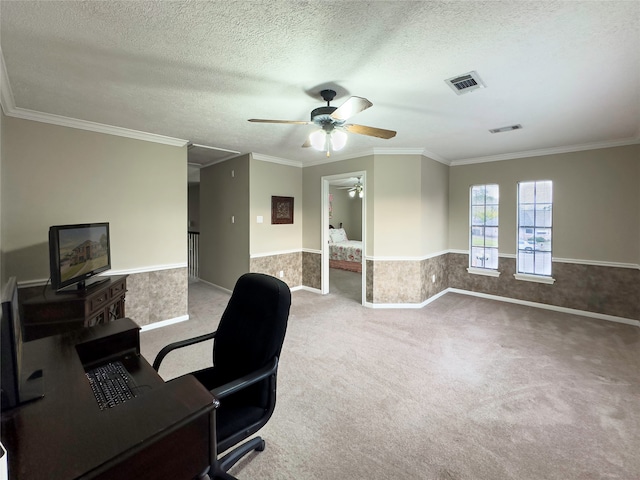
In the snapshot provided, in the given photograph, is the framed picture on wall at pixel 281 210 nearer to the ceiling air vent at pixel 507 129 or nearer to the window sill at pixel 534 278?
the ceiling air vent at pixel 507 129

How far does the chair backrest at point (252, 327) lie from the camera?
4.82ft

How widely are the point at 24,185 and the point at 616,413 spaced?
526 cm

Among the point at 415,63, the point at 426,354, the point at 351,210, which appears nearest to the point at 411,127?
the point at 415,63

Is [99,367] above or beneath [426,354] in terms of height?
above

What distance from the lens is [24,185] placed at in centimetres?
278

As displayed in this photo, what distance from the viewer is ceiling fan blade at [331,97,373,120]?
1.88 m

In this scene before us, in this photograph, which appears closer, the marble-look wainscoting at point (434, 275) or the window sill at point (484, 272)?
the marble-look wainscoting at point (434, 275)

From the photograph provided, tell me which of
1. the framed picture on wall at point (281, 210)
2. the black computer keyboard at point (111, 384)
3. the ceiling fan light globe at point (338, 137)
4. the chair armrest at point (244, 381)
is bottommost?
the chair armrest at point (244, 381)

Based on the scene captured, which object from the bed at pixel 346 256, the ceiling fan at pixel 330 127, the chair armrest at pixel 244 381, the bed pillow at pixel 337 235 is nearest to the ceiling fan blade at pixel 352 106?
the ceiling fan at pixel 330 127

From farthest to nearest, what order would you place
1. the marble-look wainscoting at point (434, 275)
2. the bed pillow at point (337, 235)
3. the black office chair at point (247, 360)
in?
the bed pillow at point (337, 235) < the marble-look wainscoting at point (434, 275) < the black office chair at point (247, 360)

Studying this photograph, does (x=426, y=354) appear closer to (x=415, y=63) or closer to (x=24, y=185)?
(x=415, y=63)

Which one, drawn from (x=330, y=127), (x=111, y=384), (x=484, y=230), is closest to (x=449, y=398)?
(x=111, y=384)

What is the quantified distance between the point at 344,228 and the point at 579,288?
6.20 meters

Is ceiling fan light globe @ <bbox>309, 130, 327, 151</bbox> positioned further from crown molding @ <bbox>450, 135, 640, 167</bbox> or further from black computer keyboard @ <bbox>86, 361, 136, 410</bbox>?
crown molding @ <bbox>450, 135, 640, 167</bbox>
